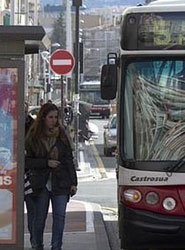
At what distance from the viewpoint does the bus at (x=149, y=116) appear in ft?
25.8

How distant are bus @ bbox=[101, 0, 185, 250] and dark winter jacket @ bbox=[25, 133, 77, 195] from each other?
3.06 ft

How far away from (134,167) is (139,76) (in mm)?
947

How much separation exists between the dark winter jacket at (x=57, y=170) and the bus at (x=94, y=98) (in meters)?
60.5

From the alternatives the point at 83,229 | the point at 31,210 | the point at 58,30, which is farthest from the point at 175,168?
the point at 58,30

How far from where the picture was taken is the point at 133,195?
25.9 ft

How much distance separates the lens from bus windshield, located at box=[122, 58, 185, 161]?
26.1ft

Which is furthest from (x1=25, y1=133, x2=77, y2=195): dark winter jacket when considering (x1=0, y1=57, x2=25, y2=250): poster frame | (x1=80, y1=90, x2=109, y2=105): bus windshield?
(x1=80, y1=90, x2=109, y2=105): bus windshield

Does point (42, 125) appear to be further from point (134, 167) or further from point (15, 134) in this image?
point (134, 167)

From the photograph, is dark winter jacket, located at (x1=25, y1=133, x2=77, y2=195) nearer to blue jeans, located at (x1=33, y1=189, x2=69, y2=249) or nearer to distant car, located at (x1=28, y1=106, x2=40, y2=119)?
blue jeans, located at (x1=33, y1=189, x2=69, y2=249)

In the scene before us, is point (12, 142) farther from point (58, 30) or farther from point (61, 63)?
point (58, 30)

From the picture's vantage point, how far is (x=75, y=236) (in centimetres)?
1079

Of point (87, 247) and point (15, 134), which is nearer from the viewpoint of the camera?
point (15, 134)

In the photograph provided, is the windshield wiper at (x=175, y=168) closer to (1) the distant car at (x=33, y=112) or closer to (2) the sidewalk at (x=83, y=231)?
(2) the sidewalk at (x=83, y=231)

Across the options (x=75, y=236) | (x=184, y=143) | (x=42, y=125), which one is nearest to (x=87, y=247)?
(x=75, y=236)
